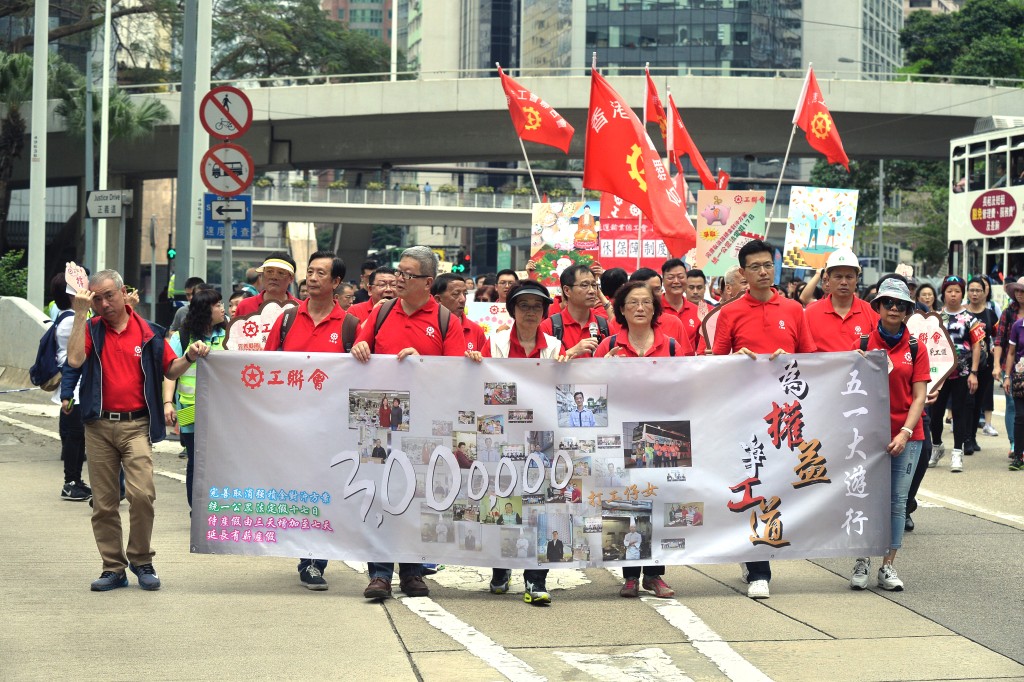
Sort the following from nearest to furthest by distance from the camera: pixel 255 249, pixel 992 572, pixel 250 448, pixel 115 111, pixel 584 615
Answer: pixel 584 615 < pixel 250 448 < pixel 992 572 < pixel 115 111 < pixel 255 249

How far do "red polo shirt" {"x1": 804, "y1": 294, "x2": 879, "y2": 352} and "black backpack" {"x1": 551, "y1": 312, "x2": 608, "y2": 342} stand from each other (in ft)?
3.86

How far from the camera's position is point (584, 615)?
293 inches

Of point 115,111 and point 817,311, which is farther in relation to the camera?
point 115,111

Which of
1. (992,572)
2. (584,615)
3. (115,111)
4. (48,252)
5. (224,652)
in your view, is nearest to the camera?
(224,652)

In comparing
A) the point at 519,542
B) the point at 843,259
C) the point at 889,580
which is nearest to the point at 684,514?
the point at 519,542

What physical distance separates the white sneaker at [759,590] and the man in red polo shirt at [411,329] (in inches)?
69.1

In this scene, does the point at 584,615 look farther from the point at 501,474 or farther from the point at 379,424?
the point at 379,424

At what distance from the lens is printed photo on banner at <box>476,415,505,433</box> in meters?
7.82

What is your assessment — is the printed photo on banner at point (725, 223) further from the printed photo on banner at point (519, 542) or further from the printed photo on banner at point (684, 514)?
the printed photo on banner at point (519, 542)

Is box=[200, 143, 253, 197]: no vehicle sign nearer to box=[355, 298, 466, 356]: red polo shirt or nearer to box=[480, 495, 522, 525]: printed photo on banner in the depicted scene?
box=[355, 298, 466, 356]: red polo shirt

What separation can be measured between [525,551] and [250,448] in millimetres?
1615

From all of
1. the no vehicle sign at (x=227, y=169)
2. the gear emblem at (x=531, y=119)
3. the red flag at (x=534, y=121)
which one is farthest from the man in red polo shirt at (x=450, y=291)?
the gear emblem at (x=531, y=119)

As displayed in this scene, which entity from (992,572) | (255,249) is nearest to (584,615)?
(992,572)

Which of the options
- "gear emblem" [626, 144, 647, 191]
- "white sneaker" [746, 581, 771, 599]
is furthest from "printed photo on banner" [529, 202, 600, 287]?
"white sneaker" [746, 581, 771, 599]
